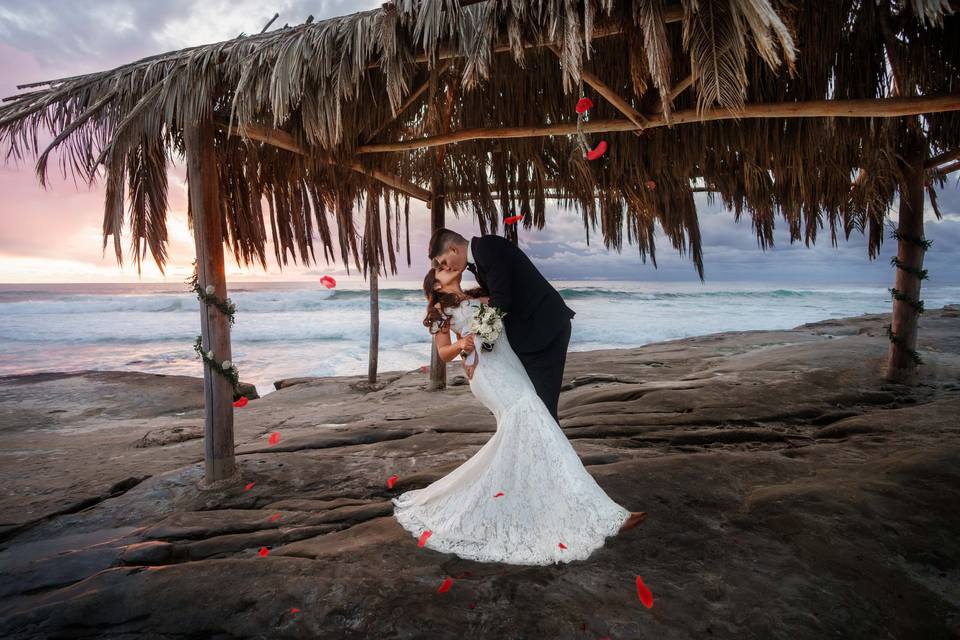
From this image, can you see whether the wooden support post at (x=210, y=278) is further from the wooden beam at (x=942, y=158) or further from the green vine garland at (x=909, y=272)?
the green vine garland at (x=909, y=272)

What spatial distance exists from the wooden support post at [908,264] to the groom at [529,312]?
4.50 metres

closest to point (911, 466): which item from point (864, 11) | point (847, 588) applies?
point (847, 588)

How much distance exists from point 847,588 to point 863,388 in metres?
4.05

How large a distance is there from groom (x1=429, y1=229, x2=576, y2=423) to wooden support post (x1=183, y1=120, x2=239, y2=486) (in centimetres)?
184

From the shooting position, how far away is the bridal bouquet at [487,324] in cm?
234

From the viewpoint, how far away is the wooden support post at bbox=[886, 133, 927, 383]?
484 cm

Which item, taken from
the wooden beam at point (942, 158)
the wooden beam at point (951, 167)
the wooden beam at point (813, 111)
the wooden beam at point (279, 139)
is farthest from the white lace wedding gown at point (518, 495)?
the wooden beam at point (951, 167)

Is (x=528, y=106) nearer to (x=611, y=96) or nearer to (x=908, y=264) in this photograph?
(x=611, y=96)

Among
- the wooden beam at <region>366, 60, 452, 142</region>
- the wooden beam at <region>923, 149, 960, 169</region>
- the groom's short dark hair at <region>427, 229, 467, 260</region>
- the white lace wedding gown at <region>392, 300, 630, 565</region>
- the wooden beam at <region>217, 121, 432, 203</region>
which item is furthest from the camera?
the wooden beam at <region>923, 149, 960, 169</region>

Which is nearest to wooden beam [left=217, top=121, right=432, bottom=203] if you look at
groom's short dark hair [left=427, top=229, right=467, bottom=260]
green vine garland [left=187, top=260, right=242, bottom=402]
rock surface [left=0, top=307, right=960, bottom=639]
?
green vine garland [left=187, top=260, right=242, bottom=402]

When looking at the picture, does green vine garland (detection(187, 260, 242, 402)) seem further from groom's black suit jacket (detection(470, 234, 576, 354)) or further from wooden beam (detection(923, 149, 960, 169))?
wooden beam (detection(923, 149, 960, 169))

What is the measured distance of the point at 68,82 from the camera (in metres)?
3.44

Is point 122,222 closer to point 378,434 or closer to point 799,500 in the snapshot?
point 378,434

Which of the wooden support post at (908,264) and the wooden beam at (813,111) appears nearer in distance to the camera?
the wooden beam at (813,111)
